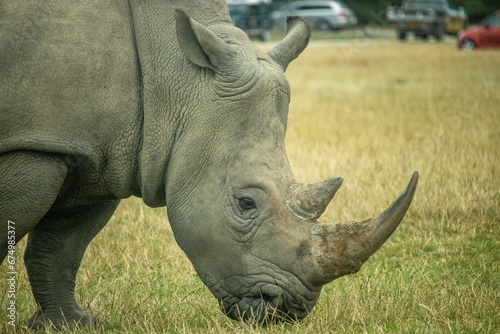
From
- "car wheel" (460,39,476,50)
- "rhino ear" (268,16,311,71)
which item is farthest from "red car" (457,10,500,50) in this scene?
"rhino ear" (268,16,311,71)

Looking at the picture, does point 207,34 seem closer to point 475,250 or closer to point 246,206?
point 246,206

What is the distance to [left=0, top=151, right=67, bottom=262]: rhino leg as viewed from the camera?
4812 millimetres

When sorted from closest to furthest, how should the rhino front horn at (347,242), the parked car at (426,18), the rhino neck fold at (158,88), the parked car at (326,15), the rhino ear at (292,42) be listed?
the rhino front horn at (347,242)
the rhino neck fold at (158,88)
the rhino ear at (292,42)
the parked car at (426,18)
the parked car at (326,15)

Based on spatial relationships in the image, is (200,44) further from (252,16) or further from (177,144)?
(252,16)

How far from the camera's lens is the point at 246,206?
16.1 feet

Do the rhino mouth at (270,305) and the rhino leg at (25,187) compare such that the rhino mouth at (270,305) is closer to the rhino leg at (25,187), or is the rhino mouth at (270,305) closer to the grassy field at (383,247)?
the grassy field at (383,247)

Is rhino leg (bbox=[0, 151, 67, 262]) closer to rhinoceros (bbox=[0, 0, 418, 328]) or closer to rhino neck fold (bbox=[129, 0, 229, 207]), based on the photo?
rhinoceros (bbox=[0, 0, 418, 328])

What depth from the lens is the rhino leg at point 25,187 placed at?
4812 millimetres

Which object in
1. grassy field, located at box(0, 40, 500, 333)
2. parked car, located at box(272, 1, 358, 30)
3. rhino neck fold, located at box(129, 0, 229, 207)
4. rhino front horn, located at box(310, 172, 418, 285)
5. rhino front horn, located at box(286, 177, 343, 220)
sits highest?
rhino neck fold, located at box(129, 0, 229, 207)

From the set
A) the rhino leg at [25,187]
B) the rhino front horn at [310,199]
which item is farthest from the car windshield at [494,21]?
the rhino leg at [25,187]

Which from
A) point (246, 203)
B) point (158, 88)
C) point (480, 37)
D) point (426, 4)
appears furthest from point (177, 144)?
point (480, 37)

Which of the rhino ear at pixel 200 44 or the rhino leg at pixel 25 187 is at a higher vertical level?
the rhino ear at pixel 200 44

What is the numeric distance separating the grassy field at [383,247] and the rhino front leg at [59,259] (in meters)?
0.20

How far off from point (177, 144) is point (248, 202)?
1.60 feet
